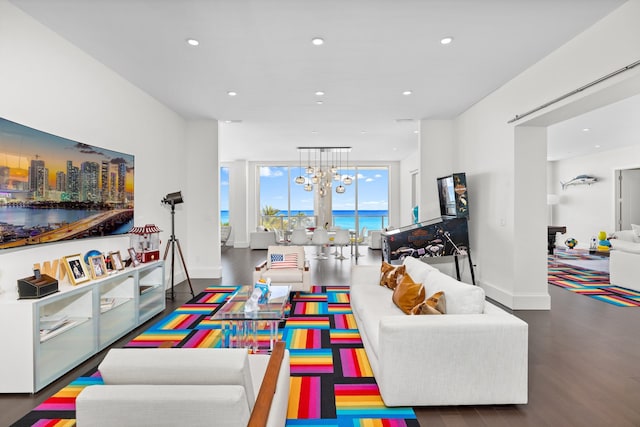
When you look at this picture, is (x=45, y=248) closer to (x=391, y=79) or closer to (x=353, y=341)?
(x=353, y=341)

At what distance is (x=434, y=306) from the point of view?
8.09 feet

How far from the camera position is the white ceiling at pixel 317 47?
106 inches

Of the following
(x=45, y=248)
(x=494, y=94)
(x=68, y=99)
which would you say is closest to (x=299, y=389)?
(x=45, y=248)

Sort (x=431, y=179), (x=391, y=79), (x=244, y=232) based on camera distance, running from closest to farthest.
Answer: (x=391, y=79) → (x=431, y=179) → (x=244, y=232)

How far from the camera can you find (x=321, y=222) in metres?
11.5

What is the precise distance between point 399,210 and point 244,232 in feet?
17.8

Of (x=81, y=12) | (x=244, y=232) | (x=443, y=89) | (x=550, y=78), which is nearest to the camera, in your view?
(x=81, y=12)

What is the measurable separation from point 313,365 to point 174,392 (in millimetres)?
1761

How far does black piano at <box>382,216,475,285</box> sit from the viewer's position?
516 cm

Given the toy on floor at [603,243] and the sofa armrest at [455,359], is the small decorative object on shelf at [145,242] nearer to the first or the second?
the sofa armrest at [455,359]

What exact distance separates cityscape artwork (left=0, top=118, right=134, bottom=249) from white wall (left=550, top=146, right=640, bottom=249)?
38.1ft

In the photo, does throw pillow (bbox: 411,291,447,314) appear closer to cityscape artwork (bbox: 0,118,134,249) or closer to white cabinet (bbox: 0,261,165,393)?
white cabinet (bbox: 0,261,165,393)

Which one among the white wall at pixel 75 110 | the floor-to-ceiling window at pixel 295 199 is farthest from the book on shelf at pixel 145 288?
the floor-to-ceiling window at pixel 295 199

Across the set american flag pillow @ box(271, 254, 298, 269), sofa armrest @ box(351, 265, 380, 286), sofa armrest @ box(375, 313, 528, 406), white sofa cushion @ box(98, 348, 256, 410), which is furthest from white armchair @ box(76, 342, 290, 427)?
american flag pillow @ box(271, 254, 298, 269)
